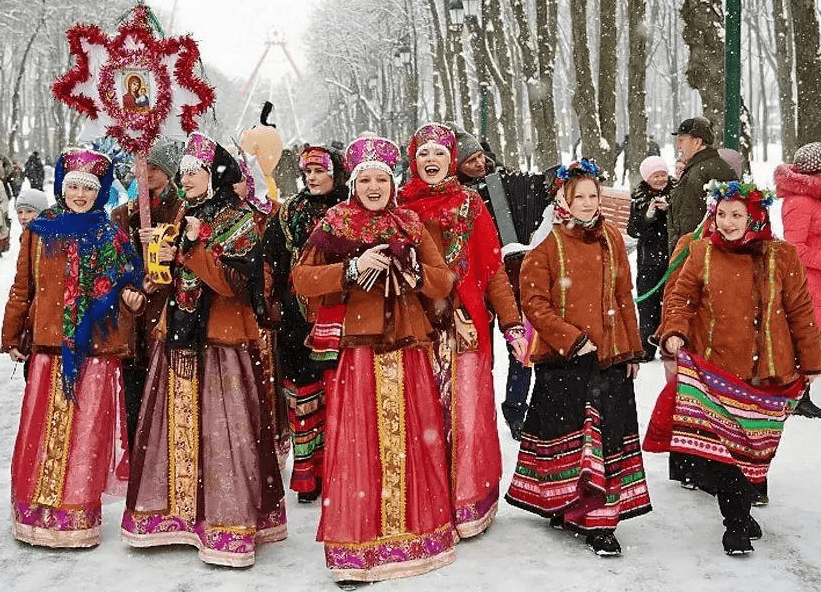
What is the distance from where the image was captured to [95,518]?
17.1 ft

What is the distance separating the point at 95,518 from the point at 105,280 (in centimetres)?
124

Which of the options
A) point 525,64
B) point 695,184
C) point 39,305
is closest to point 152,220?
point 39,305

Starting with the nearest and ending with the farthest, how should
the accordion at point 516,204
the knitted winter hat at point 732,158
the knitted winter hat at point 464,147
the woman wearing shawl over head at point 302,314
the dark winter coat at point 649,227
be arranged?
1. the woman wearing shawl over head at point 302,314
2. the knitted winter hat at point 464,147
3. the accordion at point 516,204
4. the knitted winter hat at point 732,158
5. the dark winter coat at point 649,227

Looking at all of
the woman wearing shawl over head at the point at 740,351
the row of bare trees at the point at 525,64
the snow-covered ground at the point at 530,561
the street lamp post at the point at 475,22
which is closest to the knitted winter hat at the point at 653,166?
the snow-covered ground at the point at 530,561

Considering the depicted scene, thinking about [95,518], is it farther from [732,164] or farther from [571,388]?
[732,164]

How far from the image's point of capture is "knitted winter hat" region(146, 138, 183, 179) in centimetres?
591

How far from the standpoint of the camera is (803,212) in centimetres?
746

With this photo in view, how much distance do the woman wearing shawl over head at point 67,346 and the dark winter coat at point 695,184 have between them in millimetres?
4134

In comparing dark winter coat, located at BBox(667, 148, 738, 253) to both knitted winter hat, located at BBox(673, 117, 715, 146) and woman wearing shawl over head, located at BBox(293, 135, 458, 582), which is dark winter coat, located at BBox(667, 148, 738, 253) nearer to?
knitted winter hat, located at BBox(673, 117, 715, 146)

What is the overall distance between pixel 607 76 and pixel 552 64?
3.85 metres

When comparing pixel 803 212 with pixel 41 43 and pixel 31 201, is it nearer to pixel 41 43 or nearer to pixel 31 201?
pixel 31 201

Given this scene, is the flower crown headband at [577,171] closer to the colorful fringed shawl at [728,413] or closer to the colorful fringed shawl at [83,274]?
the colorful fringed shawl at [728,413]

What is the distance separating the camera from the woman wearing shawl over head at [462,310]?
515 cm

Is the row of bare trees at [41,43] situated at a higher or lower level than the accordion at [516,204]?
higher
